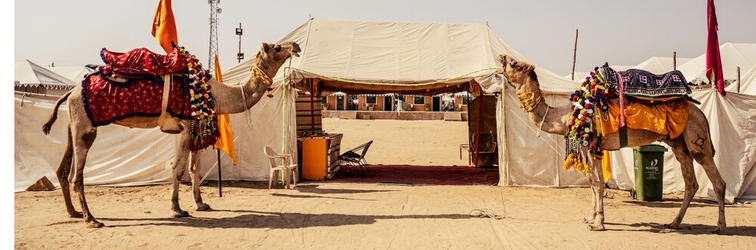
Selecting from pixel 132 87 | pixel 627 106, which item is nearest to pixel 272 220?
pixel 132 87

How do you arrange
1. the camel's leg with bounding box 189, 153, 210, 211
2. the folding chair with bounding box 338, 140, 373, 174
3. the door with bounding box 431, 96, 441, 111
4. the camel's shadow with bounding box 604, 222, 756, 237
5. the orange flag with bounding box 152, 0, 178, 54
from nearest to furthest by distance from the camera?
1. the camel's shadow with bounding box 604, 222, 756, 237
2. the camel's leg with bounding box 189, 153, 210, 211
3. the orange flag with bounding box 152, 0, 178, 54
4. the folding chair with bounding box 338, 140, 373, 174
5. the door with bounding box 431, 96, 441, 111

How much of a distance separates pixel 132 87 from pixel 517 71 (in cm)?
505

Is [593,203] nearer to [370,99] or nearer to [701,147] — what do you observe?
[701,147]

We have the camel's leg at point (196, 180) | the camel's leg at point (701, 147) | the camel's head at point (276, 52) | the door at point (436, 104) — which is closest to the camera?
the camel's leg at point (701, 147)

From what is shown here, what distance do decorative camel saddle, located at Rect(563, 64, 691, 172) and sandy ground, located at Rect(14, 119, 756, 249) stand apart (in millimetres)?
1212

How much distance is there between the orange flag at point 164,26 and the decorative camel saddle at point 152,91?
993 mm

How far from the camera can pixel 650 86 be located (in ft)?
23.3

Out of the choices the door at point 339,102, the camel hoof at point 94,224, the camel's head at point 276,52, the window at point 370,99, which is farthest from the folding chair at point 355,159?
the door at point 339,102

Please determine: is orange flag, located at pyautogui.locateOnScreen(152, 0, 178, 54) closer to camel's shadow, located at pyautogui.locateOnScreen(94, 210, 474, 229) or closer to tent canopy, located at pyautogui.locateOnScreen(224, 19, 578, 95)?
tent canopy, located at pyautogui.locateOnScreen(224, 19, 578, 95)

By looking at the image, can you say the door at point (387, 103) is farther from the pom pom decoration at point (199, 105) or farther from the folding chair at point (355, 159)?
the pom pom decoration at point (199, 105)

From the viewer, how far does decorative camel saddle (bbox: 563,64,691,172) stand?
7.00 meters

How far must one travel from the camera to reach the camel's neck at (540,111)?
23.6 ft

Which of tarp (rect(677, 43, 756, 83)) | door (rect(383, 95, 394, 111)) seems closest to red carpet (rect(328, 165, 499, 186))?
tarp (rect(677, 43, 756, 83))

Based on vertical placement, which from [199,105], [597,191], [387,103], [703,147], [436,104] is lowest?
[597,191]
